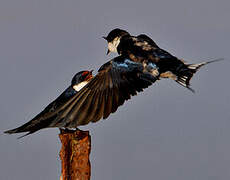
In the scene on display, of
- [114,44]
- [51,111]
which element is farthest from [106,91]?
[114,44]

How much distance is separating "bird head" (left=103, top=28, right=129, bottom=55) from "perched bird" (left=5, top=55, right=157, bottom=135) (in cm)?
32

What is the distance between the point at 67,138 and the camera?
1.88 m

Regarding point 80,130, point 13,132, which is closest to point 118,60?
point 80,130

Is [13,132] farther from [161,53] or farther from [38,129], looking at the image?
[161,53]

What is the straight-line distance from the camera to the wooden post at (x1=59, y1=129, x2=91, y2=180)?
1.84 m

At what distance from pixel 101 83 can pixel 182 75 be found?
40 centimetres

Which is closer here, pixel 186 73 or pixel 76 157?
pixel 76 157

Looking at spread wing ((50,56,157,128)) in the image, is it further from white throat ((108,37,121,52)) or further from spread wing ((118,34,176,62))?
white throat ((108,37,121,52))

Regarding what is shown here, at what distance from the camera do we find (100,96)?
196cm

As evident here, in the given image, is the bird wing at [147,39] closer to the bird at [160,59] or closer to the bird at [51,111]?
the bird at [160,59]

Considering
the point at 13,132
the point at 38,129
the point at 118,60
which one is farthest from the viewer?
the point at 118,60

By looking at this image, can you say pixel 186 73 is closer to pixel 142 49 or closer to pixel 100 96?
pixel 142 49

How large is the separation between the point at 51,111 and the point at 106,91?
24cm

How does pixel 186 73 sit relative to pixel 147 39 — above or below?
below
